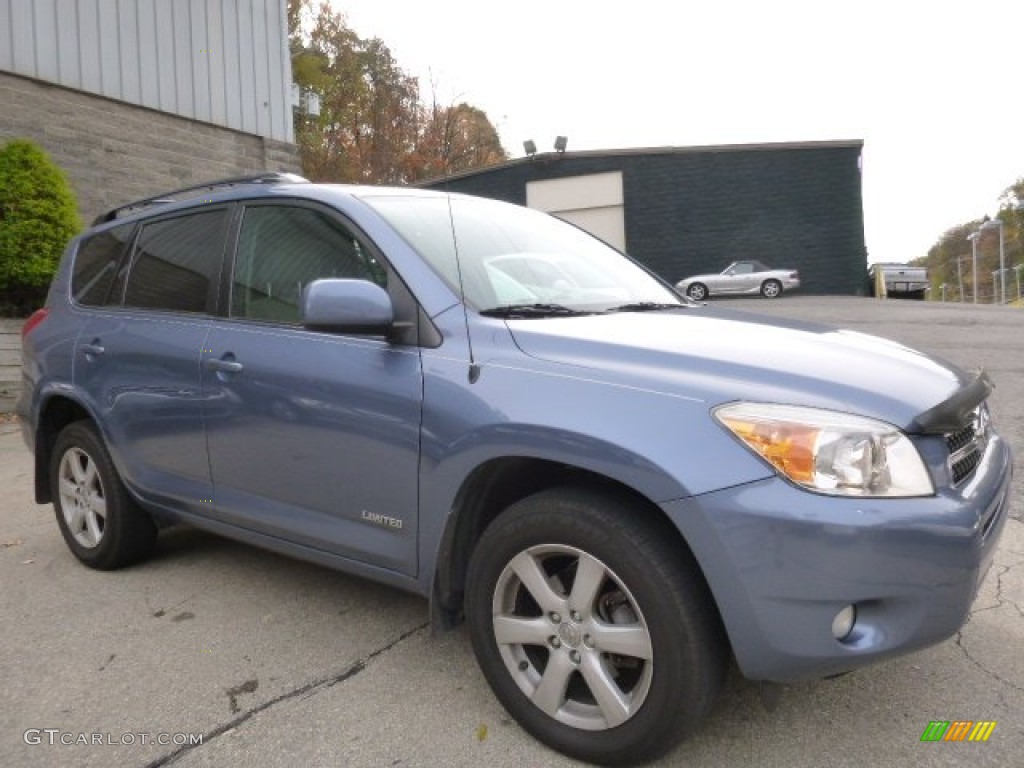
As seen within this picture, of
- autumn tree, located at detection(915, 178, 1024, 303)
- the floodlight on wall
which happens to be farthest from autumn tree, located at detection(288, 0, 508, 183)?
autumn tree, located at detection(915, 178, 1024, 303)

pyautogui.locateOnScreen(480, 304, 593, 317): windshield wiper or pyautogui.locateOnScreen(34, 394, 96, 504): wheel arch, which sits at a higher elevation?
pyautogui.locateOnScreen(480, 304, 593, 317): windshield wiper

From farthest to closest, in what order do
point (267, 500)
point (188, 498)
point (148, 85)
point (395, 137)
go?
point (395, 137), point (148, 85), point (188, 498), point (267, 500)

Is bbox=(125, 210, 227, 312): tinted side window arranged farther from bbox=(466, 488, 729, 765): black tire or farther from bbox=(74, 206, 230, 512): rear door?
bbox=(466, 488, 729, 765): black tire

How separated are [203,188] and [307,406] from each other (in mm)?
1861

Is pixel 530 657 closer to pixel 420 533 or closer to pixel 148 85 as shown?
pixel 420 533

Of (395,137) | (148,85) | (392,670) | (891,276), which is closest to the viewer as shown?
(392,670)

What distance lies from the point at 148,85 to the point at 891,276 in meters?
24.0

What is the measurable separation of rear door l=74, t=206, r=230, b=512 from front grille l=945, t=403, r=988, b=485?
2.66m

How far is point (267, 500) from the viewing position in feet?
10.1

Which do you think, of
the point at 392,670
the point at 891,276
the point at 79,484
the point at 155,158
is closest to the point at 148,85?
the point at 155,158

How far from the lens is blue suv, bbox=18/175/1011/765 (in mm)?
1977

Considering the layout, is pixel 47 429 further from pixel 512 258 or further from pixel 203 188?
pixel 512 258

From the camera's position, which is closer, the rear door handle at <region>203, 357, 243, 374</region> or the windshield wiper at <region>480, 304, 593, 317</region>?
the windshield wiper at <region>480, 304, 593, 317</region>

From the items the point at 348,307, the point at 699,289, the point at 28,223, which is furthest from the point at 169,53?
the point at 699,289
